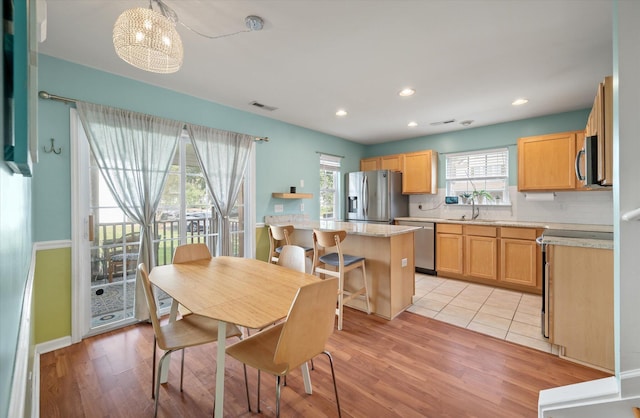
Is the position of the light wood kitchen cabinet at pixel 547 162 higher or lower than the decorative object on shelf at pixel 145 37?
lower

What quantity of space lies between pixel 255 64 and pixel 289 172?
6.42 feet

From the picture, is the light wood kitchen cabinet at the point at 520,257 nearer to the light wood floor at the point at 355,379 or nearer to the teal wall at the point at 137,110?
the light wood floor at the point at 355,379

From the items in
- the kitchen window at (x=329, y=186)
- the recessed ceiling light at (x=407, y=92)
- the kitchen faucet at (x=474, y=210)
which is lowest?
the kitchen faucet at (x=474, y=210)

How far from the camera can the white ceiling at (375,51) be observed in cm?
179

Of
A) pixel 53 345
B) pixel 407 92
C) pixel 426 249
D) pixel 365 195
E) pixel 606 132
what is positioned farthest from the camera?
pixel 365 195

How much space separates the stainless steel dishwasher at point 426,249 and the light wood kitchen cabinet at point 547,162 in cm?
142

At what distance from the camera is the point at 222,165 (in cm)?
339

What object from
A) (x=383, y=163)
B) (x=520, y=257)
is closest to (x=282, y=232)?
(x=383, y=163)

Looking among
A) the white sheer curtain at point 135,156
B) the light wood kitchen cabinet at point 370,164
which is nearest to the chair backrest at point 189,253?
the white sheer curtain at point 135,156

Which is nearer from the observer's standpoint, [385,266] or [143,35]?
[143,35]

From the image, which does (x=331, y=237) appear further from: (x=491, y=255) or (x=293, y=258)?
(x=491, y=255)

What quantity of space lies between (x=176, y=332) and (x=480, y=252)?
13.1ft

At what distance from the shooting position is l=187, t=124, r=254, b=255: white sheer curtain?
323 cm

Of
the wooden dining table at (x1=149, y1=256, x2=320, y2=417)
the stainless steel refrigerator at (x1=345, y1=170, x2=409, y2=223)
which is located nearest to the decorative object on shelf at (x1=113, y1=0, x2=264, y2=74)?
the wooden dining table at (x1=149, y1=256, x2=320, y2=417)
